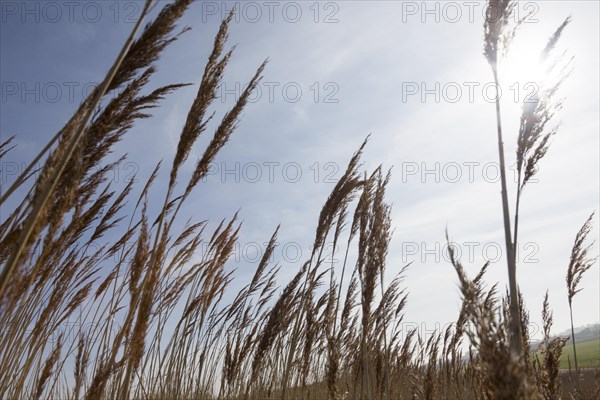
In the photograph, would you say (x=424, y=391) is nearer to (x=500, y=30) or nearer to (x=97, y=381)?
(x=97, y=381)

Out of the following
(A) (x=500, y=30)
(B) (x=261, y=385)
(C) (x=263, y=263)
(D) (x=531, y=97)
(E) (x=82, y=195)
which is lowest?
(B) (x=261, y=385)

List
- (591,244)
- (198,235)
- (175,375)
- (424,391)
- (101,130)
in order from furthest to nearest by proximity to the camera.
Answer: (591,244) < (175,375) < (198,235) < (424,391) < (101,130)

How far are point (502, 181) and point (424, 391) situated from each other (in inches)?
62.8

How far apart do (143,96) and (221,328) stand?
3.12m

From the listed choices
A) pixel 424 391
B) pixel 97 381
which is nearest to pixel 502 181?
pixel 424 391

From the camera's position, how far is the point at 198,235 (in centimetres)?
384

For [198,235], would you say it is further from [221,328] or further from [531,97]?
[531,97]

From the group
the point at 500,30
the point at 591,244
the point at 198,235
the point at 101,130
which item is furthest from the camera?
the point at 591,244

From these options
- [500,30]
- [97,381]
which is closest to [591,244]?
[500,30]

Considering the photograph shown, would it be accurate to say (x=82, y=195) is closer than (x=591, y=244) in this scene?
Yes

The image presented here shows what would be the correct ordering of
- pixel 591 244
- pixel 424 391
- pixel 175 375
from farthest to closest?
pixel 591 244 < pixel 175 375 < pixel 424 391

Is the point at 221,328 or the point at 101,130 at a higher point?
the point at 101,130

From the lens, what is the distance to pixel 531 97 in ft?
9.77

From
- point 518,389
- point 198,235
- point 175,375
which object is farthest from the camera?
point 175,375
